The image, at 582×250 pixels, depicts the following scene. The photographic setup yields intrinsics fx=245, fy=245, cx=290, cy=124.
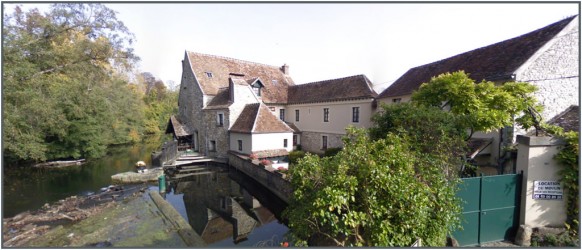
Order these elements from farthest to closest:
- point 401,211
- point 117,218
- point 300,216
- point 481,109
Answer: point 117,218 → point 481,109 → point 300,216 → point 401,211

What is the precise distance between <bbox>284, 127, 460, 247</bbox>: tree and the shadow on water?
438 inches

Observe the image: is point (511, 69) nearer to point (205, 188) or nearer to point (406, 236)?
point (406, 236)

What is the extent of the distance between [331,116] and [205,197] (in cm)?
1078

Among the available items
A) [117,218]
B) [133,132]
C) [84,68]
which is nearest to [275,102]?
[84,68]

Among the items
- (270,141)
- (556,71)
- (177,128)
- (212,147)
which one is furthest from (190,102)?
(556,71)

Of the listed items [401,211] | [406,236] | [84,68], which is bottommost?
[406,236]

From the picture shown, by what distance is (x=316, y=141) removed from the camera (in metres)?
20.2

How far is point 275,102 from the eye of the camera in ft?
71.6

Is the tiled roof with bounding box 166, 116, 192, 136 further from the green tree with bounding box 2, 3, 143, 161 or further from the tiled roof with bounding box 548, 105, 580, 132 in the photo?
the tiled roof with bounding box 548, 105, 580, 132

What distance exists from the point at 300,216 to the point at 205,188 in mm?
10459

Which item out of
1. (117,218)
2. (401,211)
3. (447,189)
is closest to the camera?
(401,211)

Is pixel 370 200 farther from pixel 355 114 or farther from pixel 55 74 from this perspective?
pixel 55 74

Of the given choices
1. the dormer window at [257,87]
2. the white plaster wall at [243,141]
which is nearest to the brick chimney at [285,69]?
the dormer window at [257,87]

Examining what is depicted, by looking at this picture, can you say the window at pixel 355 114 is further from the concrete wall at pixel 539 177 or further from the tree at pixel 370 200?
the tree at pixel 370 200
